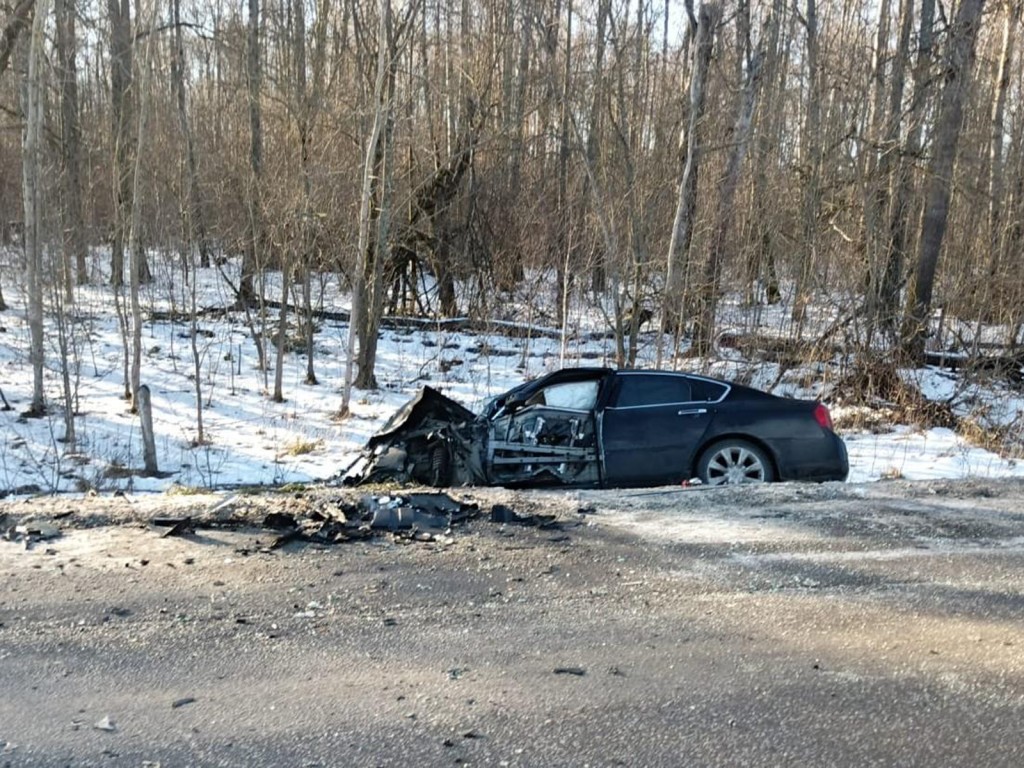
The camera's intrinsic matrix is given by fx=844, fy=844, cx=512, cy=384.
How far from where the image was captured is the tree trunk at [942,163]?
15859 mm

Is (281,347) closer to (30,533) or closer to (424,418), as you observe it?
(424,418)

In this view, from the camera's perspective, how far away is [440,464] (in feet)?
26.5

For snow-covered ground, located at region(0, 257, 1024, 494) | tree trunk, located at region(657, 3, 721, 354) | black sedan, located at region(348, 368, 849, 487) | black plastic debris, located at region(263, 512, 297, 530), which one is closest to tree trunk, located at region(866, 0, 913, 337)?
snow-covered ground, located at region(0, 257, 1024, 494)

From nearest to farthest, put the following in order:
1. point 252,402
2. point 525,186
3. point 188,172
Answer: point 188,172 → point 252,402 → point 525,186

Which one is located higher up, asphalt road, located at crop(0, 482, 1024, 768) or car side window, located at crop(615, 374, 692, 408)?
car side window, located at crop(615, 374, 692, 408)

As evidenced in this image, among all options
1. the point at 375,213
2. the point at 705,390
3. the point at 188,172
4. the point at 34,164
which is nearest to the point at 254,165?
the point at 188,172

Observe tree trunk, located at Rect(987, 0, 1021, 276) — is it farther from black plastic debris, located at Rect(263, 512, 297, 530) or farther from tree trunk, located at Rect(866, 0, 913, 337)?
black plastic debris, located at Rect(263, 512, 297, 530)

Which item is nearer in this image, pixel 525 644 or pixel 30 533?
pixel 525 644

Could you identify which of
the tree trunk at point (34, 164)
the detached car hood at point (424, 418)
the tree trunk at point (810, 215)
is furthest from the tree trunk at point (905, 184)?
the tree trunk at point (34, 164)

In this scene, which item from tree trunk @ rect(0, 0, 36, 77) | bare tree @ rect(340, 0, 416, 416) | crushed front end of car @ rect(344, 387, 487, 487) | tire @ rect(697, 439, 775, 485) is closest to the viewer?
crushed front end of car @ rect(344, 387, 487, 487)

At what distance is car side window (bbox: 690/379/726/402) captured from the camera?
835 cm

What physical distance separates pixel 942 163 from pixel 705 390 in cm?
→ 1111

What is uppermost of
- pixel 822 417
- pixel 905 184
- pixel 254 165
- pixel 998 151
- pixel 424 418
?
pixel 998 151

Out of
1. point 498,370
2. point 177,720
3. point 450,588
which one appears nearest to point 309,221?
point 498,370
